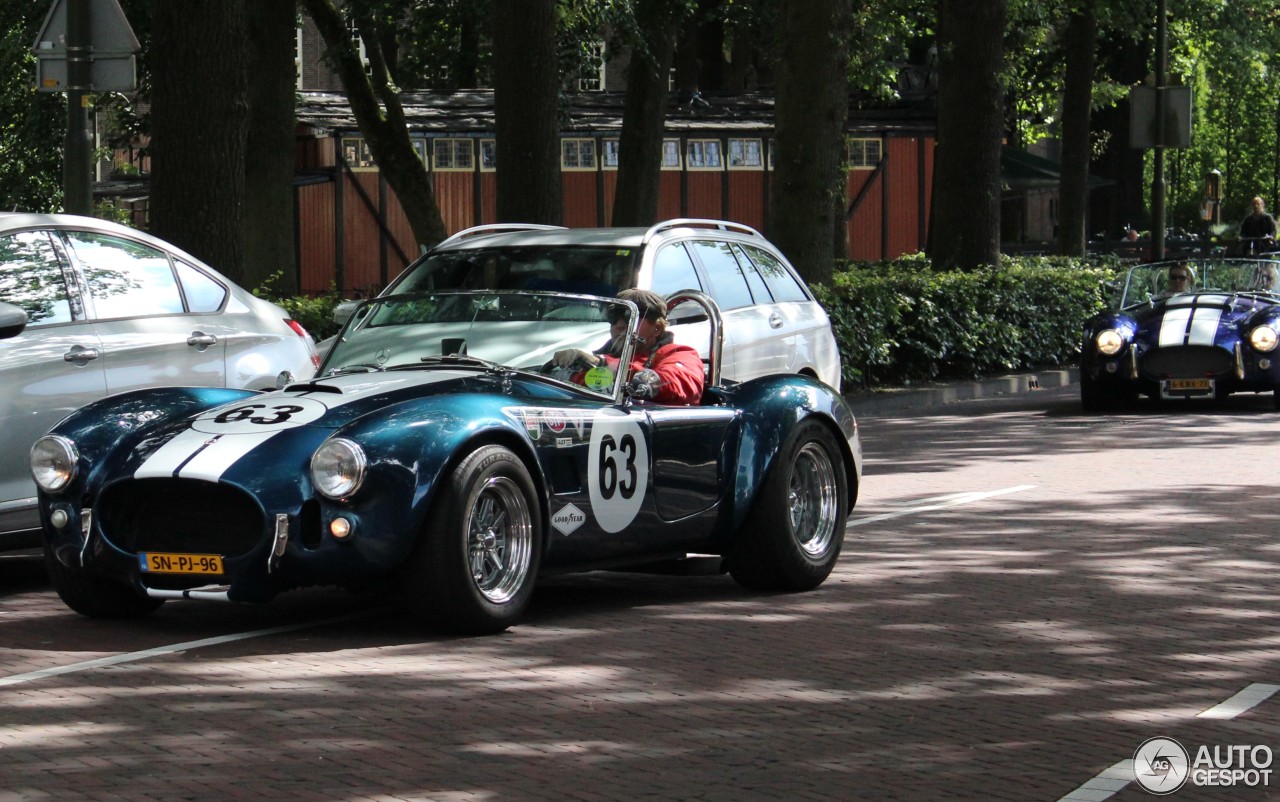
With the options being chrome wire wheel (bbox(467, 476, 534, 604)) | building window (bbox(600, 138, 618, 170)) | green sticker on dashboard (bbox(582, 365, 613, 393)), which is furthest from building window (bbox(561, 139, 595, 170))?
chrome wire wheel (bbox(467, 476, 534, 604))

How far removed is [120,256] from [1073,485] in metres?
6.74

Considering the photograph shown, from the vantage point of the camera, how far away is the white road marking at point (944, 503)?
11805 mm

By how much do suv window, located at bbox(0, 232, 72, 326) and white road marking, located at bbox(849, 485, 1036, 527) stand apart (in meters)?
4.65

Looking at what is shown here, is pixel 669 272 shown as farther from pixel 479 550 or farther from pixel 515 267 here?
pixel 479 550

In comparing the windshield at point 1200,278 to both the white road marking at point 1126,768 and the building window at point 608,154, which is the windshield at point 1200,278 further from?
the building window at point 608,154

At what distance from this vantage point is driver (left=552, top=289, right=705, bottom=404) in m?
8.56

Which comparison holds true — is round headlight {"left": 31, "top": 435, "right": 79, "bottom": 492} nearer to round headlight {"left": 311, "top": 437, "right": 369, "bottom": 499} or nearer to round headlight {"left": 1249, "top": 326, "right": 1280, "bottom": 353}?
round headlight {"left": 311, "top": 437, "right": 369, "bottom": 499}

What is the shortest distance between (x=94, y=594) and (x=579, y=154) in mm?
38193

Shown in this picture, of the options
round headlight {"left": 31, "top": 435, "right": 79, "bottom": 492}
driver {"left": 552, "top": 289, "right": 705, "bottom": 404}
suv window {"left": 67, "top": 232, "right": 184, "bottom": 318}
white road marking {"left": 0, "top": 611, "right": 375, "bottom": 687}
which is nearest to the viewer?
white road marking {"left": 0, "top": 611, "right": 375, "bottom": 687}

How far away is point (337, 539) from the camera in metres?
7.21

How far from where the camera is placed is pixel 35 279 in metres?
9.51

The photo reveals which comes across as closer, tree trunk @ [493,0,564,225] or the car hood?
tree trunk @ [493,0,564,225]

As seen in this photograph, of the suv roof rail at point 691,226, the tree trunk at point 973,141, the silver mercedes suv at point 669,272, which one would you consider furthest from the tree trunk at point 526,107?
the tree trunk at point 973,141

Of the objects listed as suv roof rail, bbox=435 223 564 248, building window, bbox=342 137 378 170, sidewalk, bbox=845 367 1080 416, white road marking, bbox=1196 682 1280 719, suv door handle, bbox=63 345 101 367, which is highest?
building window, bbox=342 137 378 170
